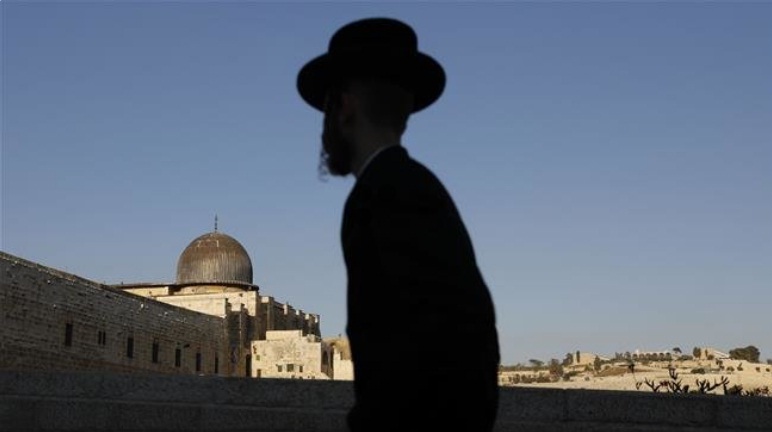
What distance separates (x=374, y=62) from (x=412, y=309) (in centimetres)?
66

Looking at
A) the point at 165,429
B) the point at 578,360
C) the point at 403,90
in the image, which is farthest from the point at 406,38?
the point at 578,360

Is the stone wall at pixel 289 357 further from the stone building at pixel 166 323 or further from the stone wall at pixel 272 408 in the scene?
the stone wall at pixel 272 408

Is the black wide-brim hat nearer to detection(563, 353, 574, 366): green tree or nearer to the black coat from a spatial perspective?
the black coat

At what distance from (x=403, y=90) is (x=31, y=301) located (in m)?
28.3

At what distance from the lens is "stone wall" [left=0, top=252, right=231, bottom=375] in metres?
27.5

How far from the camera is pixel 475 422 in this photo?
204 cm

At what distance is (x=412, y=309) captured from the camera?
197 centimetres

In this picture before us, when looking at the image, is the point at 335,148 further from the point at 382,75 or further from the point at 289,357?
the point at 289,357

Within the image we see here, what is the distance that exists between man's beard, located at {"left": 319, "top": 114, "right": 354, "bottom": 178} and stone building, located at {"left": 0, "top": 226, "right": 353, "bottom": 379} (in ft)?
86.9

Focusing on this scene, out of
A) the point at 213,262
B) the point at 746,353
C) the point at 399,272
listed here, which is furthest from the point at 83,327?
the point at 746,353

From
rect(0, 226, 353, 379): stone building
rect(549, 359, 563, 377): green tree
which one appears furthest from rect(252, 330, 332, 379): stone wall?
rect(549, 359, 563, 377): green tree

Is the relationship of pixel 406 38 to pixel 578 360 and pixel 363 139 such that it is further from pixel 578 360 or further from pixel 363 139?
pixel 578 360

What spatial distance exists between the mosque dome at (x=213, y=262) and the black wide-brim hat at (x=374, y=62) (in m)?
55.7

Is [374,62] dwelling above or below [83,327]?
below
